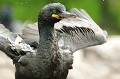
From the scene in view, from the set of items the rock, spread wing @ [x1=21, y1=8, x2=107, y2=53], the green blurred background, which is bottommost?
spread wing @ [x1=21, y1=8, x2=107, y2=53]

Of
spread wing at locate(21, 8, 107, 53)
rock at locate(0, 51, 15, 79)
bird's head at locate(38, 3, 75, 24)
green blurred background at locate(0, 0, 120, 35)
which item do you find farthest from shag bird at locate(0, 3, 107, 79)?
green blurred background at locate(0, 0, 120, 35)

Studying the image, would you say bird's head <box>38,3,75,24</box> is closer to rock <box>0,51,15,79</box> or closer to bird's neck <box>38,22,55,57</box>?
bird's neck <box>38,22,55,57</box>

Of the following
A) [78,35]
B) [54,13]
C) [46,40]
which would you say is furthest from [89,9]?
[54,13]

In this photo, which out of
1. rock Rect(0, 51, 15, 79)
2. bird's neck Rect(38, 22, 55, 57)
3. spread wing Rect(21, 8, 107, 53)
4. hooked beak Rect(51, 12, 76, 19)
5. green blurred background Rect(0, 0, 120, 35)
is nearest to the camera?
hooked beak Rect(51, 12, 76, 19)

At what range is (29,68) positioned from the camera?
31.9 feet

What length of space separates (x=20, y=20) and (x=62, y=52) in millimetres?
7078

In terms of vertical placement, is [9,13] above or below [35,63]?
above

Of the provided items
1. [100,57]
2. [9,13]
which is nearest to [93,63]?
[100,57]

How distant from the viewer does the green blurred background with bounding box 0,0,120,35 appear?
17.5m

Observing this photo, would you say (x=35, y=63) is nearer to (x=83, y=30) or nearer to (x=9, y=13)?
(x=83, y=30)

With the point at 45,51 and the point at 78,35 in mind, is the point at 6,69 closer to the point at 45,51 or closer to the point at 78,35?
the point at 78,35

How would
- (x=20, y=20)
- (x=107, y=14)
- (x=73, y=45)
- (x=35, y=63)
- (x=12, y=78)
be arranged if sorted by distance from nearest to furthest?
1. (x=35, y=63)
2. (x=73, y=45)
3. (x=12, y=78)
4. (x=20, y=20)
5. (x=107, y=14)

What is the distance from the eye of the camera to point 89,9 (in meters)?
18.0

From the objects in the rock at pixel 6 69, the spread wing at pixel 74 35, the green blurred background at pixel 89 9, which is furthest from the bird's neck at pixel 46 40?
the green blurred background at pixel 89 9
